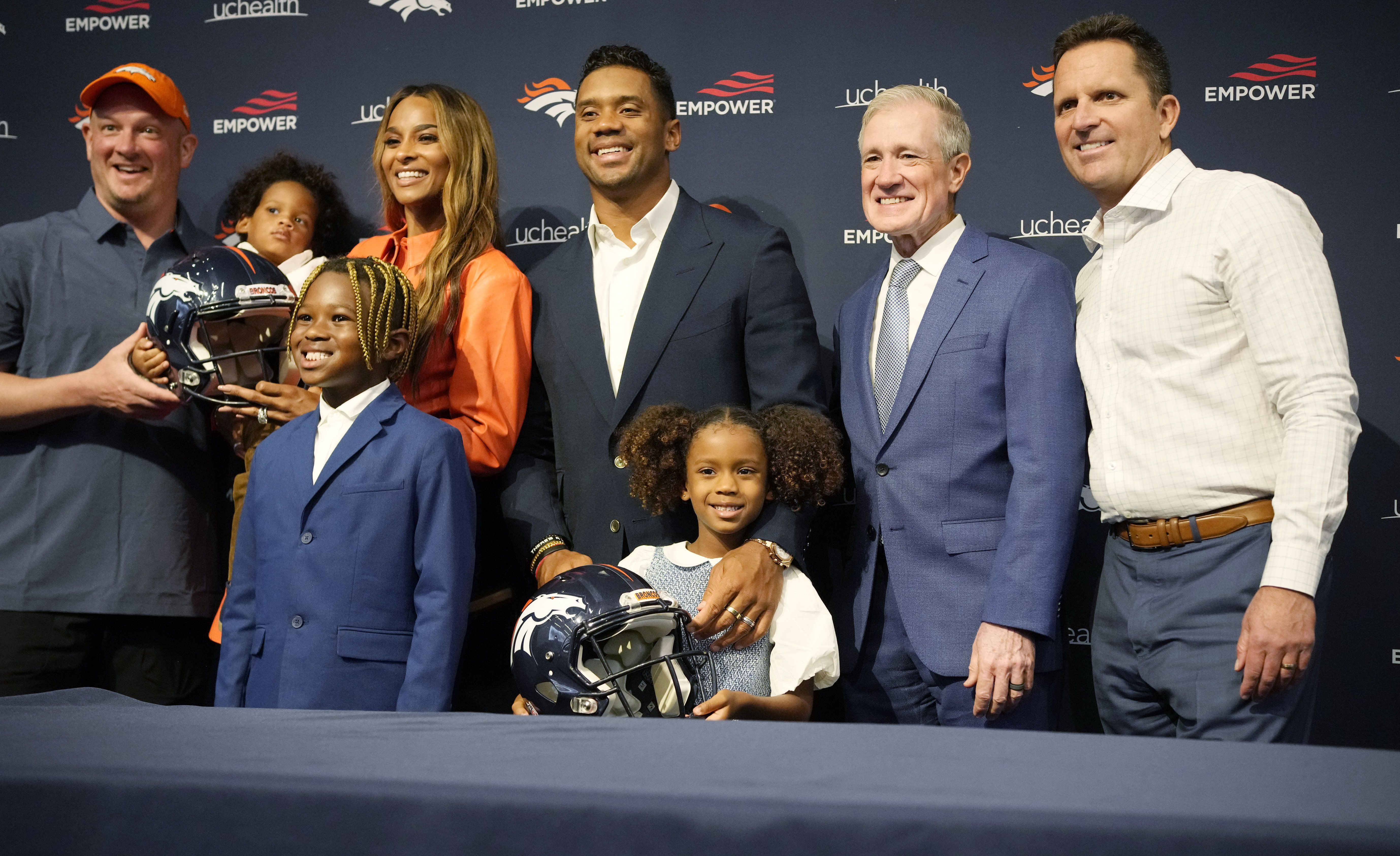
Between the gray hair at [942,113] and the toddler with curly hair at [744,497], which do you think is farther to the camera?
the gray hair at [942,113]

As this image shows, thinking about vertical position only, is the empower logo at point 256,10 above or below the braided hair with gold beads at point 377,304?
above

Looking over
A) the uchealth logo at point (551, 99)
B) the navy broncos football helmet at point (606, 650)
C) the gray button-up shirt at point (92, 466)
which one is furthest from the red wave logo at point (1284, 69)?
the gray button-up shirt at point (92, 466)

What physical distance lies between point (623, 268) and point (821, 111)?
1.10m

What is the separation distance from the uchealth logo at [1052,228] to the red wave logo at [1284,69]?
66cm

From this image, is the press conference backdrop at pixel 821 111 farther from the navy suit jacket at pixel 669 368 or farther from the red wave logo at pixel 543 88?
the navy suit jacket at pixel 669 368

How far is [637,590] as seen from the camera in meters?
2.24

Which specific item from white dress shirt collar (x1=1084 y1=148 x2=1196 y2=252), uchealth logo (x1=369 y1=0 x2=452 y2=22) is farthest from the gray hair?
uchealth logo (x1=369 y1=0 x2=452 y2=22)

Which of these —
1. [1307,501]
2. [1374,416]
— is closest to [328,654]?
[1307,501]

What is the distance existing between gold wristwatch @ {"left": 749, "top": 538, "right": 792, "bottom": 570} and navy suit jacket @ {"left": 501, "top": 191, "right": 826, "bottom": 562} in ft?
1.05

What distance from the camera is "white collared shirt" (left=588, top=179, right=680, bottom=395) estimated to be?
288cm

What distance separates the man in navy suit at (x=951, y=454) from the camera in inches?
91.8

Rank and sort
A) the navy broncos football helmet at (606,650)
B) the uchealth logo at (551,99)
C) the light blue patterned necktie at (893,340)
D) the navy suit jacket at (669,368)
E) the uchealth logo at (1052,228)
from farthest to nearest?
the uchealth logo at (551,99)
the uchealth logo at (1052,228)
the navy suit jacket at (669,368)
the light blue patterned necktie at (893,340)
the navy broncos football helmet at (606,650)

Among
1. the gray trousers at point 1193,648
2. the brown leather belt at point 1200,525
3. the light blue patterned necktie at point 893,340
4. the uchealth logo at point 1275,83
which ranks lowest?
the gray trousers at point 1193,648

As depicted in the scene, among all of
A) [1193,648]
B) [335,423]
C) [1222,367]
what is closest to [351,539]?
[335,423]
